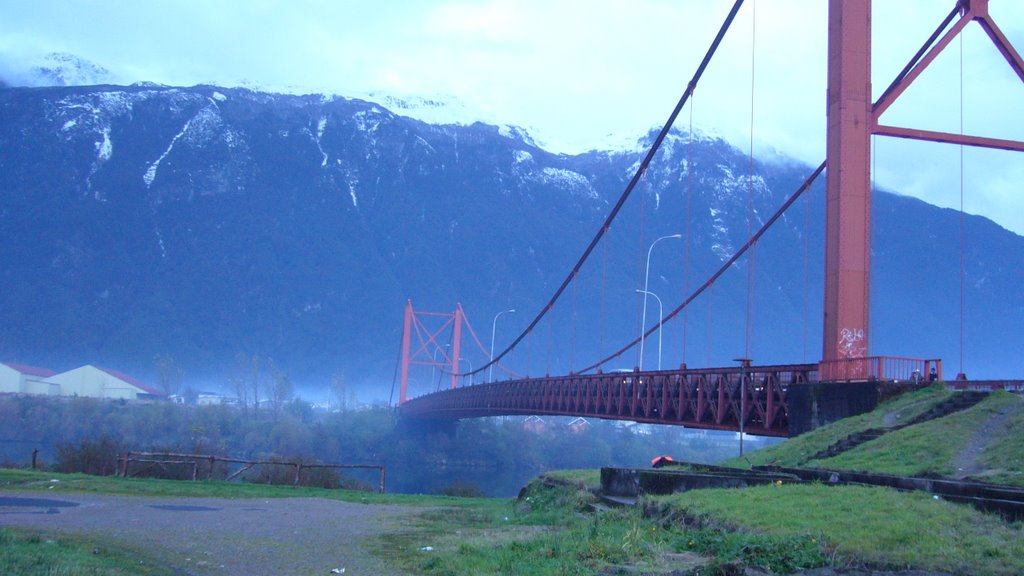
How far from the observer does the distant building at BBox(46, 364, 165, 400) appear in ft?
381

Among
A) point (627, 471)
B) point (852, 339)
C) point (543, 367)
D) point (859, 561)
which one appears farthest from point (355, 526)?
point (543, 367)

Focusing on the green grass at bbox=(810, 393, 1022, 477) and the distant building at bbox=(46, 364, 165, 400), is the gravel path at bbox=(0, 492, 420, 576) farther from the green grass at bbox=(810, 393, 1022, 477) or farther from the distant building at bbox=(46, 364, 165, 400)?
the distant building at bbox=(46, 364, 165, 400)

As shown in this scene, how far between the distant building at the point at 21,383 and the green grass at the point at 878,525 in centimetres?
11000

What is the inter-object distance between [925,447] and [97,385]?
115 m

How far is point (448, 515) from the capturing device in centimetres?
2320

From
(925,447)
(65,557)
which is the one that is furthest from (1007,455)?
(65,557)

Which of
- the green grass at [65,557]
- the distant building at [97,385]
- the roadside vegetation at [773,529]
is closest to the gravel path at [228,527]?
the green grass at [65,557]

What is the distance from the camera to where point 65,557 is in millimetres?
11992

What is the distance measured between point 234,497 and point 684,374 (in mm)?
15412

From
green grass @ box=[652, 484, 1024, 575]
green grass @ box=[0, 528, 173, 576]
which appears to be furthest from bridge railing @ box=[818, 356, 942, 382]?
green grass @ box=[0, 528, 173, 576]

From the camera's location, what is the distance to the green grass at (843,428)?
21.1 m

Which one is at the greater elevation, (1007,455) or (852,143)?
(852,143)

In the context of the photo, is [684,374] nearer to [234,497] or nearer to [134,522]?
[234,497]

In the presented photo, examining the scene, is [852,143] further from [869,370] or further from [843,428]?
[843,428]
